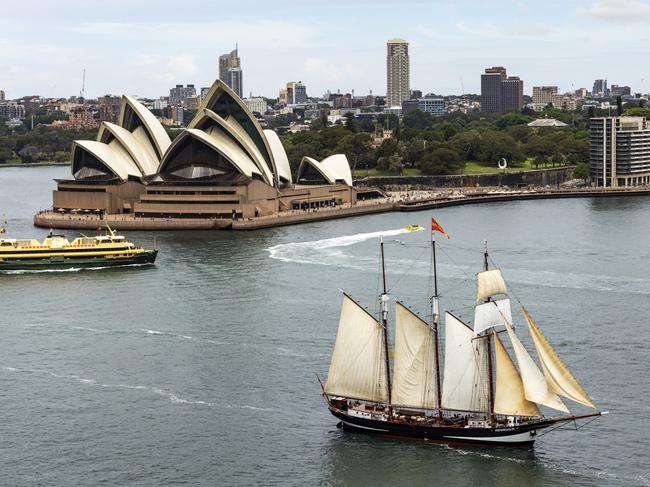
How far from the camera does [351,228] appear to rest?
5375 cm

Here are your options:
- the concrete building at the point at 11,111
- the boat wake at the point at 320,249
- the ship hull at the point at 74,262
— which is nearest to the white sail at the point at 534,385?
the boat wake at the point at 320,249

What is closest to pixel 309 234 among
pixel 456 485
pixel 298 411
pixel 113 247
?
pixel 113 247

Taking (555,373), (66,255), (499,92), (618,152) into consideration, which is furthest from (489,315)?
(499,92)

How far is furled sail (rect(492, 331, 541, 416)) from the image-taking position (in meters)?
21.6

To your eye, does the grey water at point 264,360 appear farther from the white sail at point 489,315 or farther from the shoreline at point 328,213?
the shoreline at point 328,213

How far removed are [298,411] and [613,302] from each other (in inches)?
502

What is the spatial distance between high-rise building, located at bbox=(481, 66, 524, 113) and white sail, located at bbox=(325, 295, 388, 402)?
545ft

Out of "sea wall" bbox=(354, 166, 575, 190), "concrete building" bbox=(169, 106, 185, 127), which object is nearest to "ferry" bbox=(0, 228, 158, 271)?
"sea wall" bbox=(354, 166, 575, 190)

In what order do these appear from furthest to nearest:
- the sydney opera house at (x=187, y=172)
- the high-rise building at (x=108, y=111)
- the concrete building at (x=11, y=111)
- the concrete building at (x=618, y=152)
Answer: the concrete building at (x=11, y=111)
the high-rise building at (x=108, y=111)
the concrete building at (x=618, y=152)
the sydney opera house at (x=187, y=172)

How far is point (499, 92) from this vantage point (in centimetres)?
18988

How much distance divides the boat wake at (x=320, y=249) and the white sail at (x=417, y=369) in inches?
686

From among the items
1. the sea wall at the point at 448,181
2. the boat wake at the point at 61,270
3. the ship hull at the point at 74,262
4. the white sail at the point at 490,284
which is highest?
the sea wall at the point at 448,181

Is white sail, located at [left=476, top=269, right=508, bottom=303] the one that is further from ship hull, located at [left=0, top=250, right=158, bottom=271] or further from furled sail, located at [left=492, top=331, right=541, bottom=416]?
ship hull, located at [left=0, top=250, right=158, bottom=271]

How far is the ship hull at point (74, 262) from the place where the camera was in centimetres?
4203
